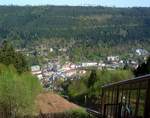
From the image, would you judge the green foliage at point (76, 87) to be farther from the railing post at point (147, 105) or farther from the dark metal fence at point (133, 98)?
the railing post at point (147, 105)

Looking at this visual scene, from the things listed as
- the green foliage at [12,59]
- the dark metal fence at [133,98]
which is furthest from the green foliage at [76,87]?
the dark metal fence at [133,98]

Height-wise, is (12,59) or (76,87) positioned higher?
(12,59)

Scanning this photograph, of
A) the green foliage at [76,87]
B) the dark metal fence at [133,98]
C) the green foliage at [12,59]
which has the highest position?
the dark metal fence at [133,98]

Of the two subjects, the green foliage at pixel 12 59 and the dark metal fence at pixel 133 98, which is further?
the green foliage at pixel 12 59

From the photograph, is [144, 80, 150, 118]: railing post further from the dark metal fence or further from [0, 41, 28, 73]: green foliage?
[0, 41, 28, 73]: green foliage

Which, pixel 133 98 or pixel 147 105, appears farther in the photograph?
pixel 133 98

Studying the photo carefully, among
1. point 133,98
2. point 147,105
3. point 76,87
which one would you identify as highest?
point 147,105

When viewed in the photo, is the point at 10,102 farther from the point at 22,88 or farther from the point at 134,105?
the point at 134,105

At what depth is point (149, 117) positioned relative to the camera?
9961 millimetres

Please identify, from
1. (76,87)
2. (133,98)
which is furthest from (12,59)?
(133,98)

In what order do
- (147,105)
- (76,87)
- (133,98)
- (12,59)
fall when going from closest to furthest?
(147,105) → (133,98) → (12,59) → (76,87)

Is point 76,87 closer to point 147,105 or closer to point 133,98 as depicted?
point 133,98

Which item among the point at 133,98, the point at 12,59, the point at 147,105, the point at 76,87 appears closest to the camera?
the point at 147,105

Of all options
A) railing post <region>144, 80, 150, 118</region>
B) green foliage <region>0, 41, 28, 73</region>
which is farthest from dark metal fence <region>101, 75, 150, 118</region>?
green foliage <region>0, 41, 28, 73</region>
